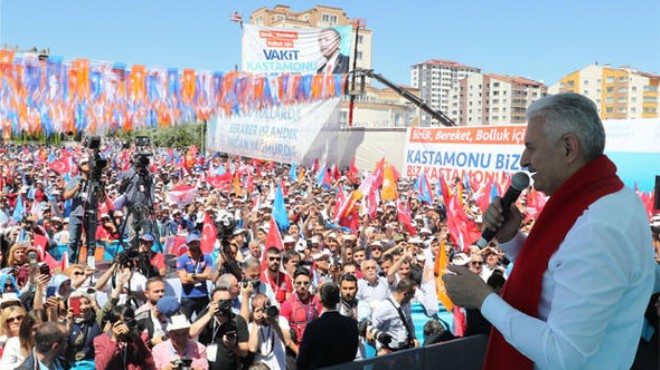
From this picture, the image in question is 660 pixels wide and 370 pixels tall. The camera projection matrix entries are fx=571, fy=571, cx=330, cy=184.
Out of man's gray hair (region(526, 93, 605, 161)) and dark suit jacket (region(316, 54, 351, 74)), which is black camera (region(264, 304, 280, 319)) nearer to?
man's gray hair (region(526, 93, 605, 161))

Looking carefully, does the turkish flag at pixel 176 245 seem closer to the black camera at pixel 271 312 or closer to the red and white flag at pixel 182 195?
the red and white flag at pixel 182 195

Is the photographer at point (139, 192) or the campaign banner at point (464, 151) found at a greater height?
the campaign banner at point (464, 151)

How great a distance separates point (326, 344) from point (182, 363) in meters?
0.95

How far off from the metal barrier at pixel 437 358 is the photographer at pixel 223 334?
5.20 ft

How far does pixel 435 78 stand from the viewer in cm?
15925

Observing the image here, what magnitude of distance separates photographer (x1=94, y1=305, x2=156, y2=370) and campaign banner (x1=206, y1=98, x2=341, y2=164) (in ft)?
59.3

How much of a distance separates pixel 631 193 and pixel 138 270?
636 centimetres

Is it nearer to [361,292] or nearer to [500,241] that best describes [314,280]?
[361,292]

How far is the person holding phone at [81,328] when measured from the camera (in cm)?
487

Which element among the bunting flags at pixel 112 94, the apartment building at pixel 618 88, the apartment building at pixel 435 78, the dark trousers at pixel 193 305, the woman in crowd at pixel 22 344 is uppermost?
the apartment building at pixel 435 78

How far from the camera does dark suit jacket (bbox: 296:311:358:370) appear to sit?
3736 mm

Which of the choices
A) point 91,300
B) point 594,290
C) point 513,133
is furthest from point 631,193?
point 513,133

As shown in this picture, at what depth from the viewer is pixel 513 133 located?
59.9 ft

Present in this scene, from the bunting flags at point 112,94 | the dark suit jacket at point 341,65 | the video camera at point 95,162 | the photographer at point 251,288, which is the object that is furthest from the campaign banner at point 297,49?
the photographer at point 251,288
